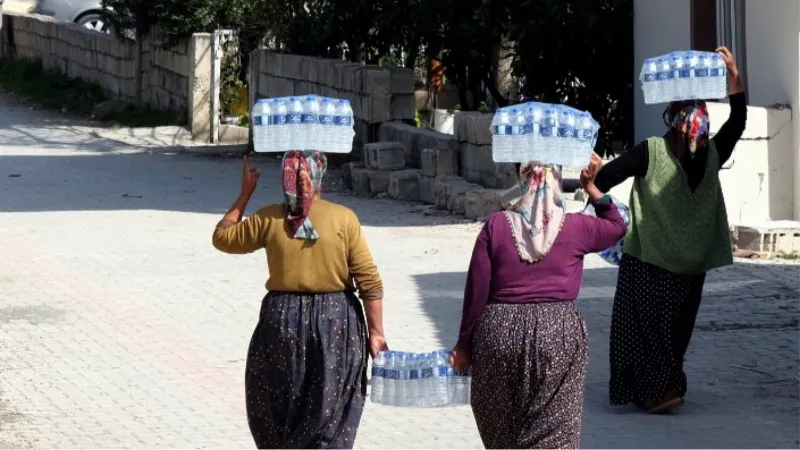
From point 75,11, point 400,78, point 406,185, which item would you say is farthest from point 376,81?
point 75,11

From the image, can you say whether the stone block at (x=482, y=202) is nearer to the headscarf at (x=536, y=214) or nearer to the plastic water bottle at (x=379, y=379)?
→ the plastic water bottle at (x=379, y=379)

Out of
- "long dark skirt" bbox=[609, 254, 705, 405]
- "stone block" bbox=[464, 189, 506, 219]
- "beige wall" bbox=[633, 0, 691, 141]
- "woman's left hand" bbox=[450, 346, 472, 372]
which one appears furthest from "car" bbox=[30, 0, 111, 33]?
"woman's left hand" bbox=[450, 346, 472, 372]

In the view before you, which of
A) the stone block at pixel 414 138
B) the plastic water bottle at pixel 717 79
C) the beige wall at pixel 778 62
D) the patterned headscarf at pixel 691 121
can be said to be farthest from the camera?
the stone block at pixel 414 138

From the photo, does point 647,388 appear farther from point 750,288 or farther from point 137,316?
point 137,316

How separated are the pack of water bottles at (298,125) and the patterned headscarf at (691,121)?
203 cm

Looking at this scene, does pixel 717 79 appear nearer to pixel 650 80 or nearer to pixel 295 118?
pixel 650 80

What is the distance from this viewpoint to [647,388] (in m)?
7.22

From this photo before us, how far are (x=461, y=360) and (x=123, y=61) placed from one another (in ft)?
65.5

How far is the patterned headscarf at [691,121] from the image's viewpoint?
684 centimetres

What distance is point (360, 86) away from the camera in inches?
667

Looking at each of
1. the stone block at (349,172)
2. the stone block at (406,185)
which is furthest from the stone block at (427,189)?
the stone block at (349,172)

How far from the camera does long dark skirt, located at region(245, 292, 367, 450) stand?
541 centimetres

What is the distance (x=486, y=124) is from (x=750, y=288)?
4423 millimetres

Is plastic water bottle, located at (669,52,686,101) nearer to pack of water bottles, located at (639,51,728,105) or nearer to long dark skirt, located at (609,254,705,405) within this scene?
pack of water bottles, located at (639,51,728,105)
